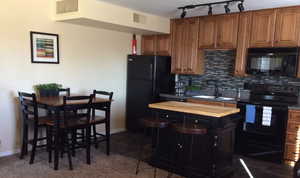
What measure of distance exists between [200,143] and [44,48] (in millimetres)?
2640

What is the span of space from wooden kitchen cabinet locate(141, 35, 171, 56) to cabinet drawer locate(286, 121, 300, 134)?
2.46 metres

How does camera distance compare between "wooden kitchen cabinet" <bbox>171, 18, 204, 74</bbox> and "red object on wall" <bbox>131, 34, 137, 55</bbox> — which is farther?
"red object on wall" <bbox>131, 34, 137, 55</bbox>

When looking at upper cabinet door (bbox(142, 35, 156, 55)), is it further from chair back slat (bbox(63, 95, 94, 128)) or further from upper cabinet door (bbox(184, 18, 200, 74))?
chair back slat (bbox(63, 95, 94, 128))

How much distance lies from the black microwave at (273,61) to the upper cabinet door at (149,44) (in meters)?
1.93

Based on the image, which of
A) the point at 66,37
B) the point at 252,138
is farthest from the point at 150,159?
the point at 66,37

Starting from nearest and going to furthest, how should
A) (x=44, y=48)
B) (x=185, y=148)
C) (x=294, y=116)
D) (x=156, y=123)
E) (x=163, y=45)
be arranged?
(x=156, y=123) → (x=185, y=148) → (x=294, y=116) → (x=44, y=48) → (x=163, y=45)

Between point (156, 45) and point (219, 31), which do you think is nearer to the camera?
point (219, 31)

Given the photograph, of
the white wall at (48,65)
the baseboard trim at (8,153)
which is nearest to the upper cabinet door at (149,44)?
the white wall at (48,65)

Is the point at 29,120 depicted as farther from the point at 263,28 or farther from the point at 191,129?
the point at 263,28

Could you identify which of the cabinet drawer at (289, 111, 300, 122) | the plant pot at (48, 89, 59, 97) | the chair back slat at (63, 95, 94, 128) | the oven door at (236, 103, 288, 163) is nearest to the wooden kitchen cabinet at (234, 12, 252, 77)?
the oven door at (236, 103, 288, 163)

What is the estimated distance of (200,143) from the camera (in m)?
2.88

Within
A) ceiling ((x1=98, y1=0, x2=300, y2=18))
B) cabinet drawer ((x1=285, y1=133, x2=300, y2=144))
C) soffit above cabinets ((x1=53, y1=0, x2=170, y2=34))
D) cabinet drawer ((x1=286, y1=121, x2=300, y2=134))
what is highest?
ceiling ((x1=98, y1=0, x2=300, y2=18))

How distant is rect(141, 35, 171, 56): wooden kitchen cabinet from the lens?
4988mm

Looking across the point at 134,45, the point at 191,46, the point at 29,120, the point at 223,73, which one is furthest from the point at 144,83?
the point at 29,120
